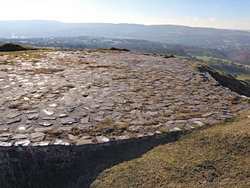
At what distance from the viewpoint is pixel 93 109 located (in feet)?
22.9

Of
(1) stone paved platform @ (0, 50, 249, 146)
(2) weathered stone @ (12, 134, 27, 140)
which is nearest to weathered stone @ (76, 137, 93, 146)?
(1) stone paved platform @ (0, 50, 249, 146)

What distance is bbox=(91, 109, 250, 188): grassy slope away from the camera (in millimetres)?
4051

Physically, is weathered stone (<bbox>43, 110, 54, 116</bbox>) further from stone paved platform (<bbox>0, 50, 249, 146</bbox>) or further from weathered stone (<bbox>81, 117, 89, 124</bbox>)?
weathered stone (<bbox>81, 117, 89, 124</bbox>)

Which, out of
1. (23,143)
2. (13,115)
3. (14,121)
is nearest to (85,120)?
(23,143)

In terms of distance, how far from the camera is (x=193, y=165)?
14.5ft

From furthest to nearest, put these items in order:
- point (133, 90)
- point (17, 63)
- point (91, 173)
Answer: point (17, 63) → point (133, 90) → point (91, 173)

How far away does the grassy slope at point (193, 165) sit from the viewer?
4051 mm

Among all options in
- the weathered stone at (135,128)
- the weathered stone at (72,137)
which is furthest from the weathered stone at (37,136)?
the weathered stone at (135,128)

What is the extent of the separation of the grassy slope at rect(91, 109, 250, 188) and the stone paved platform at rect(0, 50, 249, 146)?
2.74ft

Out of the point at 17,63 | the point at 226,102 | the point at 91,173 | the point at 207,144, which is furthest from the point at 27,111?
the point at 17,63

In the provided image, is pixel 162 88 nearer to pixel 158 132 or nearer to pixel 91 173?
pixel 158 132

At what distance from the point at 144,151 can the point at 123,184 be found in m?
1.27

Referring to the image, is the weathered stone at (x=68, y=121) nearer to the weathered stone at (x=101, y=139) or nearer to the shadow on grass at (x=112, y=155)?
the weathered stone at (x=101, y=139)

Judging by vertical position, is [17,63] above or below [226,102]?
above
